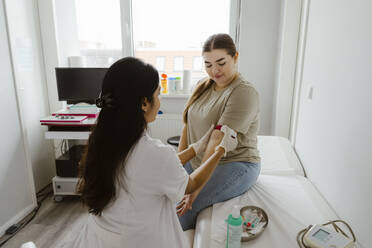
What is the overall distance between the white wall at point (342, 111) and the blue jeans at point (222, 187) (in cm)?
40

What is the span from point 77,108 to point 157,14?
1.24m

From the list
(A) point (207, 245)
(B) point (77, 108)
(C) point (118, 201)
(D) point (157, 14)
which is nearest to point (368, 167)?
(A) point (207, 245)

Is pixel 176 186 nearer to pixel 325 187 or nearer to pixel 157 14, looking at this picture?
pixel 325 187

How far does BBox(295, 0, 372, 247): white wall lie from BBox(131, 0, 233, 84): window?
1109 mm

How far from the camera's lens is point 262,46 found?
245cm

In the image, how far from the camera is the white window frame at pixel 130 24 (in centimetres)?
253

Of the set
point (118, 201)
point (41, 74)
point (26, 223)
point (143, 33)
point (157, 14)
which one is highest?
point (157, 14)

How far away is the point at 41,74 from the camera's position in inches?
93.7

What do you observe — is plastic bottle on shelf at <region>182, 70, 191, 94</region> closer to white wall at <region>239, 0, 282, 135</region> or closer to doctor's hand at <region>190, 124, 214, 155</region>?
white wall at <region>239, 0, 282, 135</region>

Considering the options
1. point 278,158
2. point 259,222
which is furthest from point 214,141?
point 278,158

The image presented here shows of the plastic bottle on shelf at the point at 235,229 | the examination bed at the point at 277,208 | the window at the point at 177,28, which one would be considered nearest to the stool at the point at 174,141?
the window at the point at 177,28

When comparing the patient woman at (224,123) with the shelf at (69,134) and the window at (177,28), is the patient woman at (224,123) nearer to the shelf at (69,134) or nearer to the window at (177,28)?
the shelf at (69,134)

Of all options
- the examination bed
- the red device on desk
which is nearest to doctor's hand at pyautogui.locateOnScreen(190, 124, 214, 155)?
the examination bed

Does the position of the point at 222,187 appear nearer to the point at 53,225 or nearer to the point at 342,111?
the point at 342,111
